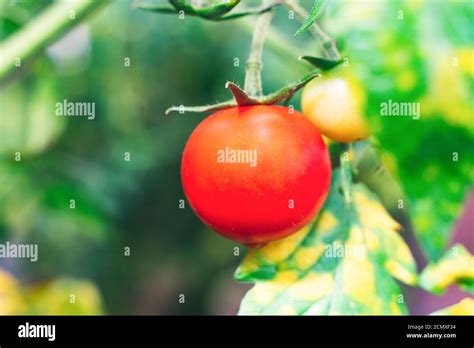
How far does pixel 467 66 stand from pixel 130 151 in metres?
0.74

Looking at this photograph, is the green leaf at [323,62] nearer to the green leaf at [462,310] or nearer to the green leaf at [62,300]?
the green leaf at [462,310]

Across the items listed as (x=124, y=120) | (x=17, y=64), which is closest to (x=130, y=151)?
(x=124, y=120)

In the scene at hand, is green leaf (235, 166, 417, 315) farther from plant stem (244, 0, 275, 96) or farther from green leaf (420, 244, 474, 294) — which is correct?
plant stem (244, 0, 275, 96)

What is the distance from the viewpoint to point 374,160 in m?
0.66

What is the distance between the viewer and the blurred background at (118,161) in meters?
0.94

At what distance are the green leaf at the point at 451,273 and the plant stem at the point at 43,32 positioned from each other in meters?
0.41

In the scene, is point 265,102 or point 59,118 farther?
point 59,118

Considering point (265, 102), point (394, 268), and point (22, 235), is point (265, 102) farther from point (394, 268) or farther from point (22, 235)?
point (22, 235)

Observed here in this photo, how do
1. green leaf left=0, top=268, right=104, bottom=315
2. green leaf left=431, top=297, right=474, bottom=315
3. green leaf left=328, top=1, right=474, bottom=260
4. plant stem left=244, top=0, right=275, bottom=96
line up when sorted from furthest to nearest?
green leaf left=0, top=268, right=104, bottom=315, green leaf left=431, top=297, right=474, bottom=315, plant stem left=244, top=0, right=275, bottom=96, green leaf left=328, top=1, right=474, bottom=260

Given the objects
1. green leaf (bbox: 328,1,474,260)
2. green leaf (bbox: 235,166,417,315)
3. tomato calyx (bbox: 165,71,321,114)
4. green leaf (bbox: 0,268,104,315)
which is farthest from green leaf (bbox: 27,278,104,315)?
green leaf (bbox: 328,1,474,260)

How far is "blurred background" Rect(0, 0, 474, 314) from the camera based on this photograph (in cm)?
94

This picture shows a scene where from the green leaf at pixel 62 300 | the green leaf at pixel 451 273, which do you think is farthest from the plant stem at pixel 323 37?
the green leaf at pixel 62 300

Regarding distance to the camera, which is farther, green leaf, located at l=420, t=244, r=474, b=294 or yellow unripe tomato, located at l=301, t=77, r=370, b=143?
green leaf, located at l=420, t=244, r=474, b=294

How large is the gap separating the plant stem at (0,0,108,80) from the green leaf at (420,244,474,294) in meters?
0.41
